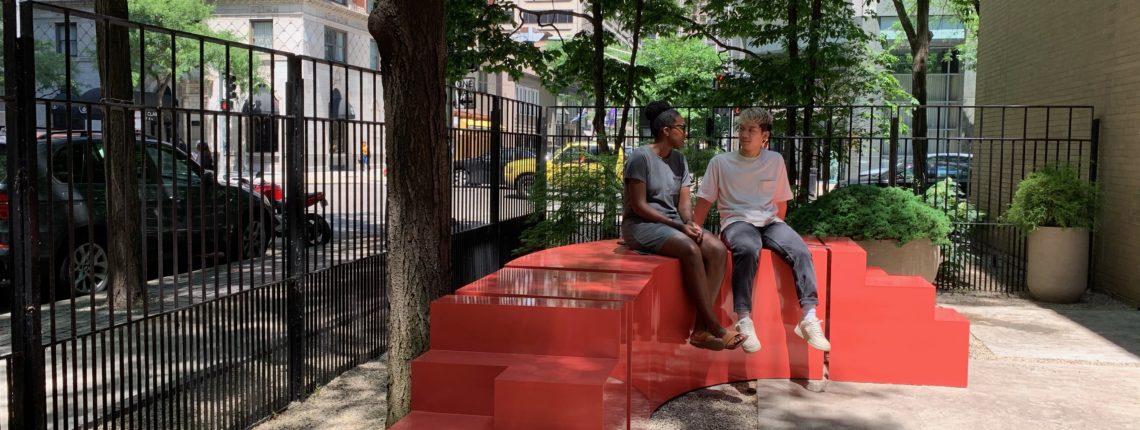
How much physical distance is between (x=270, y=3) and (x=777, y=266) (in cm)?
4098

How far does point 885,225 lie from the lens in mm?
9516

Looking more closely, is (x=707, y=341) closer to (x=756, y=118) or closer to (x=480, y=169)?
(x=756, y=118)

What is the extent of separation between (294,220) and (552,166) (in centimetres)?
518

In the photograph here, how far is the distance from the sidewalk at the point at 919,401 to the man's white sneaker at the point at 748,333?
0.37m

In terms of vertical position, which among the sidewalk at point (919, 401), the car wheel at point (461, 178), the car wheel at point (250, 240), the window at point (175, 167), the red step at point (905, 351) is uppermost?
the window at point (175, 167)

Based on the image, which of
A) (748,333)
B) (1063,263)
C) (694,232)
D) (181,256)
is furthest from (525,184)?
(1063,263)

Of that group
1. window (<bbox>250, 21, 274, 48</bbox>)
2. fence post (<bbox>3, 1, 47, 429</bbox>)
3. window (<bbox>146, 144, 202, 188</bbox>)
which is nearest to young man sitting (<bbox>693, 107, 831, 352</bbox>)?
window (<bbox>146, 144, 202, 188</bbox>)

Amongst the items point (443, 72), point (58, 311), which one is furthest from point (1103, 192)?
point (58, 311)

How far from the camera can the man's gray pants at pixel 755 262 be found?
244 inches

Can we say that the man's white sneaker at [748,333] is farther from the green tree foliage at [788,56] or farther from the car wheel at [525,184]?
the green tree foliage at [788,56]

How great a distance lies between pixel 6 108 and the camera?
375 centimetres

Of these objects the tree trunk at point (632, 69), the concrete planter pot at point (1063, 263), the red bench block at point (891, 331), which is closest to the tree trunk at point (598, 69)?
the tree trunk at point (632, 69)

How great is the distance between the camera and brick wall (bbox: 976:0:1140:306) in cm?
980

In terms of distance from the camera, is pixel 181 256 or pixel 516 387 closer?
pixel 516 387
